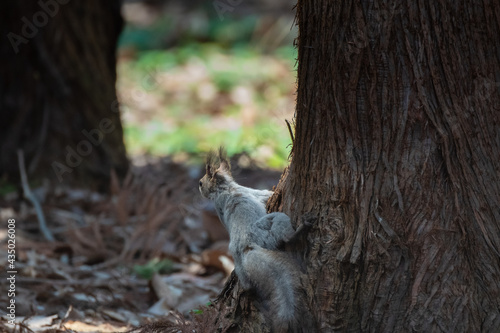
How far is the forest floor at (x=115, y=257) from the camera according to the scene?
3.96 m

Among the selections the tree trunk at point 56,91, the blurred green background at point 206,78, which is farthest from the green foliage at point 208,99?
the tree trunk at point 56,91

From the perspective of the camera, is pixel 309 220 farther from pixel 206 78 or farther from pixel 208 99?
pixel 206 78

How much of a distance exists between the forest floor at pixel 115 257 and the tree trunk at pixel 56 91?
339mm

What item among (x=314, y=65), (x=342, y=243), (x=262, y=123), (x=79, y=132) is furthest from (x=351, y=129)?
(x=262, y=123)

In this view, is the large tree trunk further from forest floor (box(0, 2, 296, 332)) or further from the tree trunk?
the tree trunk

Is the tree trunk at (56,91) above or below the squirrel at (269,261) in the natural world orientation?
above

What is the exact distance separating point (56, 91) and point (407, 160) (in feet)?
14.9

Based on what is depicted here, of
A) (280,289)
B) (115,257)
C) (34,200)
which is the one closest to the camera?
(280,289)

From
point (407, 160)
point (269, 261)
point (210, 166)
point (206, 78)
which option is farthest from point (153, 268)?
point (206, 78)

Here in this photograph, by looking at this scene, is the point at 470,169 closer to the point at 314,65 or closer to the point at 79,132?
the point at 314,65

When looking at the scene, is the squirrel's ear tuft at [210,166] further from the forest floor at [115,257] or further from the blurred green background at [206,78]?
the blurred green background at [206,78]

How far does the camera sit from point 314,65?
2510 millimetres

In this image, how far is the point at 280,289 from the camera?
259 centimetres

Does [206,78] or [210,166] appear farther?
[206,78]
